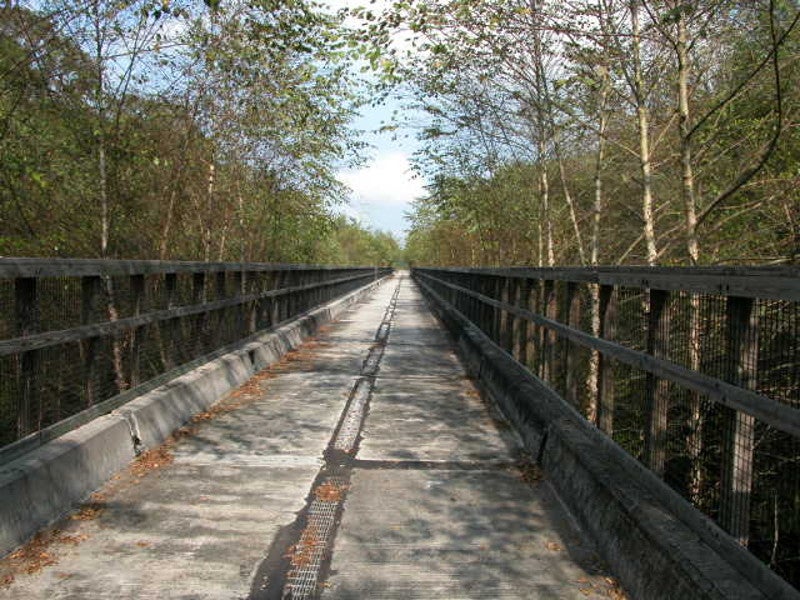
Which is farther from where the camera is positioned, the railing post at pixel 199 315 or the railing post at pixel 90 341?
the railing post at pixel 199 315

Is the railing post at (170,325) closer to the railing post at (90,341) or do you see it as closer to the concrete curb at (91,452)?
the concrete curb at (91,452)

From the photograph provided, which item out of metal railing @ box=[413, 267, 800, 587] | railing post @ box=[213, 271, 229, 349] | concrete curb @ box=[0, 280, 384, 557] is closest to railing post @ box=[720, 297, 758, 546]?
metal railing @ box=[413, 267, 800, 587]

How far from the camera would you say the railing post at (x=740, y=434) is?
2.65 metres

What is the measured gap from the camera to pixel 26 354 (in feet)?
13.3

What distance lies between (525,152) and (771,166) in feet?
31.7

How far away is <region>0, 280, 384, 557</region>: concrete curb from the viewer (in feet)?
11.6

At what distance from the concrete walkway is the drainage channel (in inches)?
0.4

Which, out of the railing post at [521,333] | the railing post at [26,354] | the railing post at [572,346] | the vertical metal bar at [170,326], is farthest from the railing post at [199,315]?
the railing post at [572,346]

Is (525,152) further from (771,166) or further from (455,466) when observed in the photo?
(455,466)

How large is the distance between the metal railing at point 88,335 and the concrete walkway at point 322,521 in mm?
604

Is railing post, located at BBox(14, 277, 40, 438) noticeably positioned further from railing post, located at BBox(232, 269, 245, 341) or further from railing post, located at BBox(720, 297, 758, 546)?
railing post, located at BBox(232, 269, 245, 341)

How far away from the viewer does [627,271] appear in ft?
13.0

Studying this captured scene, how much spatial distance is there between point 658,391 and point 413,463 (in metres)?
2.26

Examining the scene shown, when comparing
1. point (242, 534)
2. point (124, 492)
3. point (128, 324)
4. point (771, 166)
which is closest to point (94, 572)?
point (242, 534)
